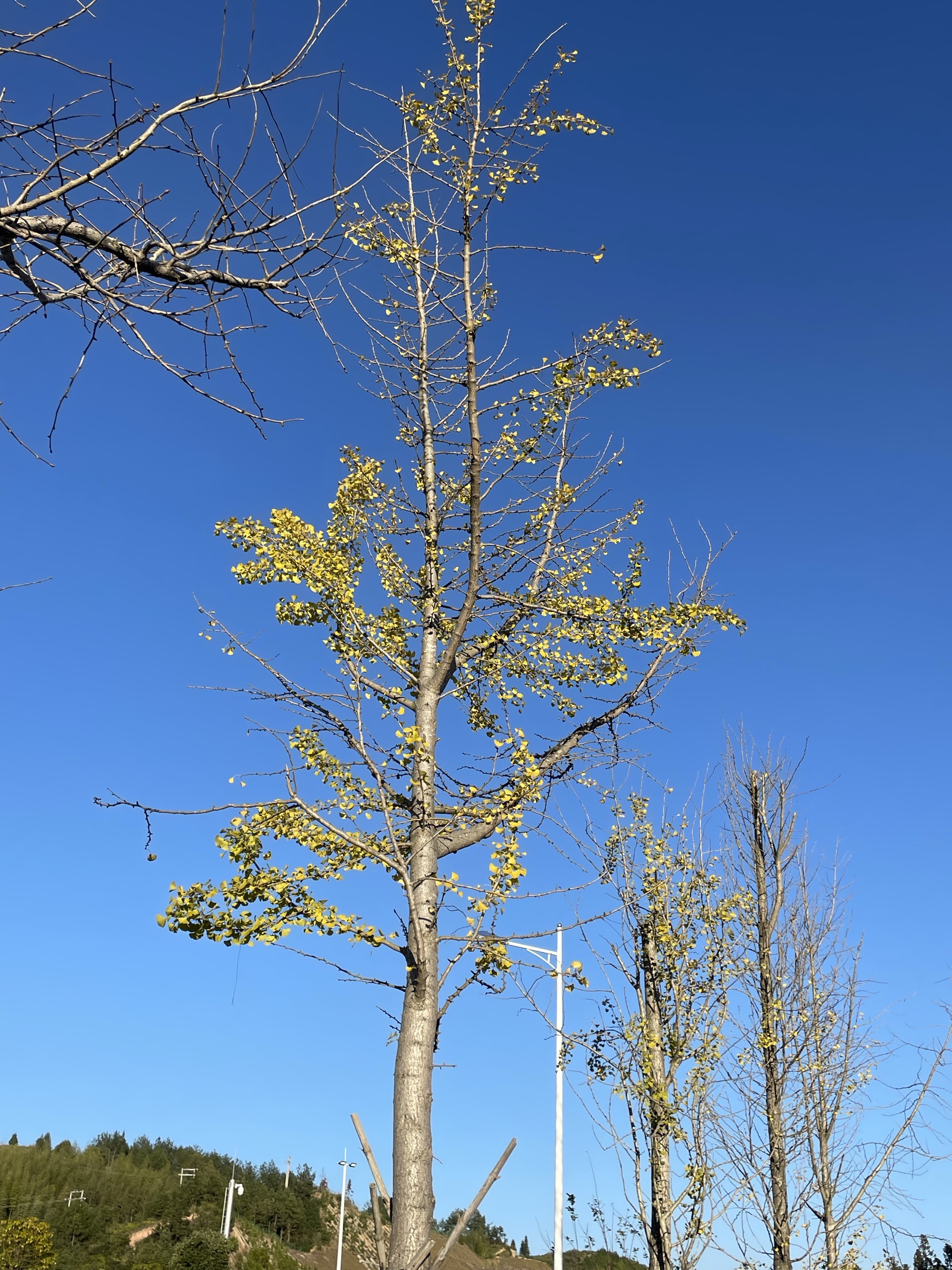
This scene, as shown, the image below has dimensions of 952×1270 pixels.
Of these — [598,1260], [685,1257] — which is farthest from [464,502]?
[598,1260]

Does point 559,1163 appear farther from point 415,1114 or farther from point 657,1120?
point 415,1114

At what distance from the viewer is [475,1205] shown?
5855 mm

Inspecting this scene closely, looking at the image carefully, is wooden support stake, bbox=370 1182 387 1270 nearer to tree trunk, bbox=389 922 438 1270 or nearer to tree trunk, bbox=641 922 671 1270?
tree trunk, bbox=389 922 438 1270

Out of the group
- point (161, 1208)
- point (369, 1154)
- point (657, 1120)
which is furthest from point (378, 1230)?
point (161, 1208)

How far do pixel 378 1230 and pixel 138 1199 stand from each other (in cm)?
9936

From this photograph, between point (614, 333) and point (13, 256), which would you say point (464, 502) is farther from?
point (13, 256)

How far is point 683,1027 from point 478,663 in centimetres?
471

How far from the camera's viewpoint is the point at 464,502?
8.48 metres

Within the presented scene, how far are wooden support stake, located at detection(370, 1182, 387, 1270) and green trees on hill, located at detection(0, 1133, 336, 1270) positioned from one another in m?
54.1

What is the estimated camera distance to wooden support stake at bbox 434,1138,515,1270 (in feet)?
19.0

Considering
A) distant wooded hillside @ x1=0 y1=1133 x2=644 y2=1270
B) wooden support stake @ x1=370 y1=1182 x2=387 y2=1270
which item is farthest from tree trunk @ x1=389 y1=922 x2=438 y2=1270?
distant wooded hillside @ x1=0 y1=1133 x2=644 y2=1270

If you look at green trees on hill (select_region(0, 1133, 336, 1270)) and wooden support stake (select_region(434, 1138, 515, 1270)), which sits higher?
wooden support stake (select_region(434, 1138, 515, 1270))

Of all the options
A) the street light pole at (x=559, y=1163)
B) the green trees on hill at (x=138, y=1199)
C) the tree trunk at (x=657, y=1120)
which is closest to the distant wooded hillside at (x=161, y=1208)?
the green trees on hill at (x=138, y=1199)

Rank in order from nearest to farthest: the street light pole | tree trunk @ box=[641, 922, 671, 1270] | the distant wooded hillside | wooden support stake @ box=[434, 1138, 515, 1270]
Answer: wooden support stake @ box=[434, 1138, 515, 1270] → tree trunk @ box=[641, 922, 671, 1270] → the street light pole → the distant wooded hillside
